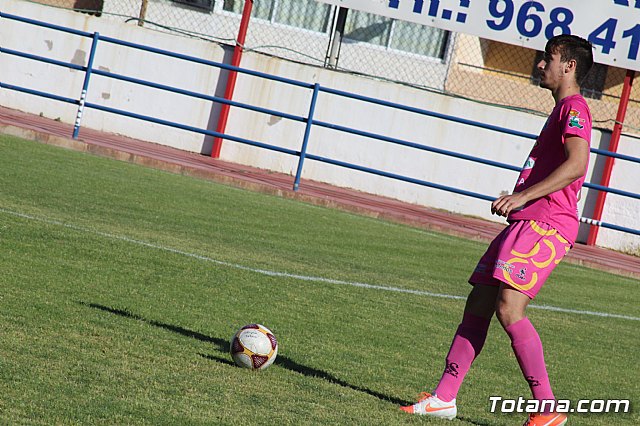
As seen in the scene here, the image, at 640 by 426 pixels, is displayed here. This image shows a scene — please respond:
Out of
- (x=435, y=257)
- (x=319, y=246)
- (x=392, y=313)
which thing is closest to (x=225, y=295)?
(x=392, y=313)

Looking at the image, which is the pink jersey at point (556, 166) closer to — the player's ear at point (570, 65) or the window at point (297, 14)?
the player's ear at point (570, 65)

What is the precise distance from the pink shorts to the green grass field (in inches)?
28.4

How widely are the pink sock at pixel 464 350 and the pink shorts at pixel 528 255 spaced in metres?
0.36

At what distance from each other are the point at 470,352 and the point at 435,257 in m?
6.58

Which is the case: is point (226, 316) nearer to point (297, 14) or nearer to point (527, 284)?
point (527, 284)

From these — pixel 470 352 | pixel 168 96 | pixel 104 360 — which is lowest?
pixel 104 360

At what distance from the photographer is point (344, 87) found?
61.6 ft

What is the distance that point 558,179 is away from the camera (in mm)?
4523

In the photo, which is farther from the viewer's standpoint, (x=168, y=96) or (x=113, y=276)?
(x=168, y=96)

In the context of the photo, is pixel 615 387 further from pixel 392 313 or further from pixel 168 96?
pixel 168 96

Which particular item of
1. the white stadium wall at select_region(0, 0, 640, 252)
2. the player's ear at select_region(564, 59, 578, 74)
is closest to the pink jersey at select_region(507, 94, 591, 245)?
the player's ear at select_region(564, 59, 578, 74)

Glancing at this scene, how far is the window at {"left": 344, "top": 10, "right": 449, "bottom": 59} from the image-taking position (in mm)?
26578

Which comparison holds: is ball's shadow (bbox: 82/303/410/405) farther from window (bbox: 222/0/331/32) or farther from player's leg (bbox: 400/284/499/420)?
window (bbox: 222/0/331/32)

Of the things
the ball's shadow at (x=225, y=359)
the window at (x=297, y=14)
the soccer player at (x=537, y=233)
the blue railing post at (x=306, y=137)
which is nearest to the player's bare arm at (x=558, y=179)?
the soccer player at (x=537, y=233)
